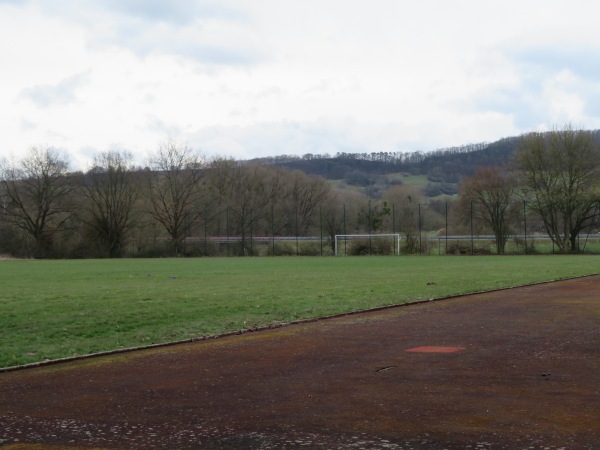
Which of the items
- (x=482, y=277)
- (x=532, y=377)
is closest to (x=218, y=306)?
(x=532, y=377)

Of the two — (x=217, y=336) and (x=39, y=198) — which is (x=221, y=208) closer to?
(x=39, y=198)

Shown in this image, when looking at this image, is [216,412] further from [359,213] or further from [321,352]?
[359,213]

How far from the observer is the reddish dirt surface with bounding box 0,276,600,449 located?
22.0 feet

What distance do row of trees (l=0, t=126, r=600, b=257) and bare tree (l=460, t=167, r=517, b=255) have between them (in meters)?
0.11

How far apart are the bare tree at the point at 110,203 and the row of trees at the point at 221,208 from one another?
0.42 feet

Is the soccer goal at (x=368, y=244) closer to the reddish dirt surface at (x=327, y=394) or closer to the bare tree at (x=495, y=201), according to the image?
the bare tree at (x=495, y=201)

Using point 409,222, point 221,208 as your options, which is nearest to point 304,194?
point 221,208

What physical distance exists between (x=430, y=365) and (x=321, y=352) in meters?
2.17

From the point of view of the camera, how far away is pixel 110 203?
87.9 metres

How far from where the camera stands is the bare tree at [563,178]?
225ft

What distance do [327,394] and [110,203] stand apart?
8340 cm

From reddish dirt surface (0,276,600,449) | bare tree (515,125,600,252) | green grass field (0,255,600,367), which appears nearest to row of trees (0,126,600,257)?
bare tree (515,125,600,252)

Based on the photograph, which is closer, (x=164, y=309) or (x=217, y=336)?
(x=217, y=336)

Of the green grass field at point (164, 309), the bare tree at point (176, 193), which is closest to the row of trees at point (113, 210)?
the bare tree at point (176, 193)
